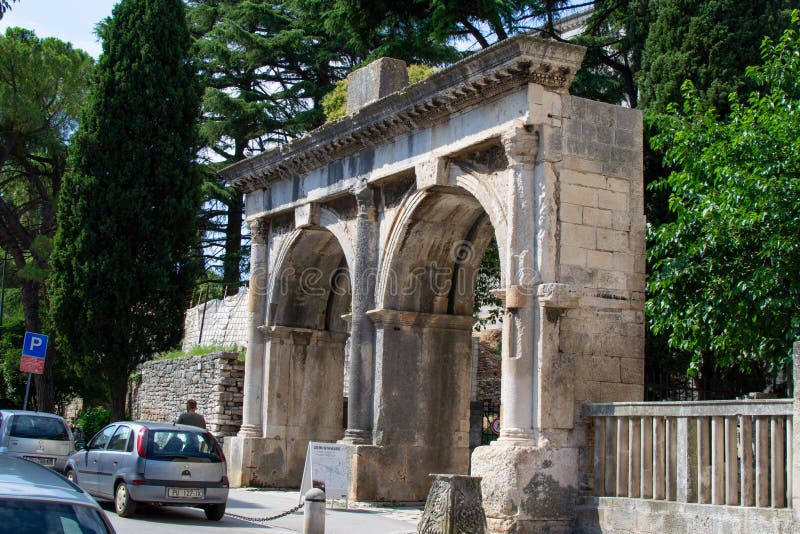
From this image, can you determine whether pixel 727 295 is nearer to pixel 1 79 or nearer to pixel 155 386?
pixel 155 386

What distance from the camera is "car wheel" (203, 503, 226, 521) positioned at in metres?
12.7

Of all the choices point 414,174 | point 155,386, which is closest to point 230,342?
point 155,386

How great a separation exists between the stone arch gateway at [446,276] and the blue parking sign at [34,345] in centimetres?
409

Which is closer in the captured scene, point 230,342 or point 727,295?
point 727,295

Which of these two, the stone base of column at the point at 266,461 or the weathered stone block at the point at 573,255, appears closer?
the weathered stone block at the point at 573,255

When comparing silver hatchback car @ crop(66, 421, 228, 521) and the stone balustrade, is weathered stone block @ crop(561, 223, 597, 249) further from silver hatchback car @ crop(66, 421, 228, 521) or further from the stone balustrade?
silver hatchback car @ crop(66, 421, 228, 521)

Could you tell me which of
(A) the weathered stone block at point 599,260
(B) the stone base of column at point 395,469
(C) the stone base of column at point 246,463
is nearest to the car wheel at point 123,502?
(B) the stone base of column at point 395,469

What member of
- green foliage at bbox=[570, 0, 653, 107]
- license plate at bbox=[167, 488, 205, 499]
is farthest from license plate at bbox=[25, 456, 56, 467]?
green foliage at bbox=[570, 0, 653, 107]

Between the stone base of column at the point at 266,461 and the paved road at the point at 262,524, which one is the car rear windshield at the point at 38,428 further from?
the paved road at the point at 262,524

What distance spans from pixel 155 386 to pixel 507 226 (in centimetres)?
1631

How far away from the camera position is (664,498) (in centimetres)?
1048

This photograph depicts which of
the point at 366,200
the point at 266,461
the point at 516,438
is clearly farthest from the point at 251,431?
the point at 516,438

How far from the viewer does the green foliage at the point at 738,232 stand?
12000 mm

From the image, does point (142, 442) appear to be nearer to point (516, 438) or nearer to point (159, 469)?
point (159, 469)
